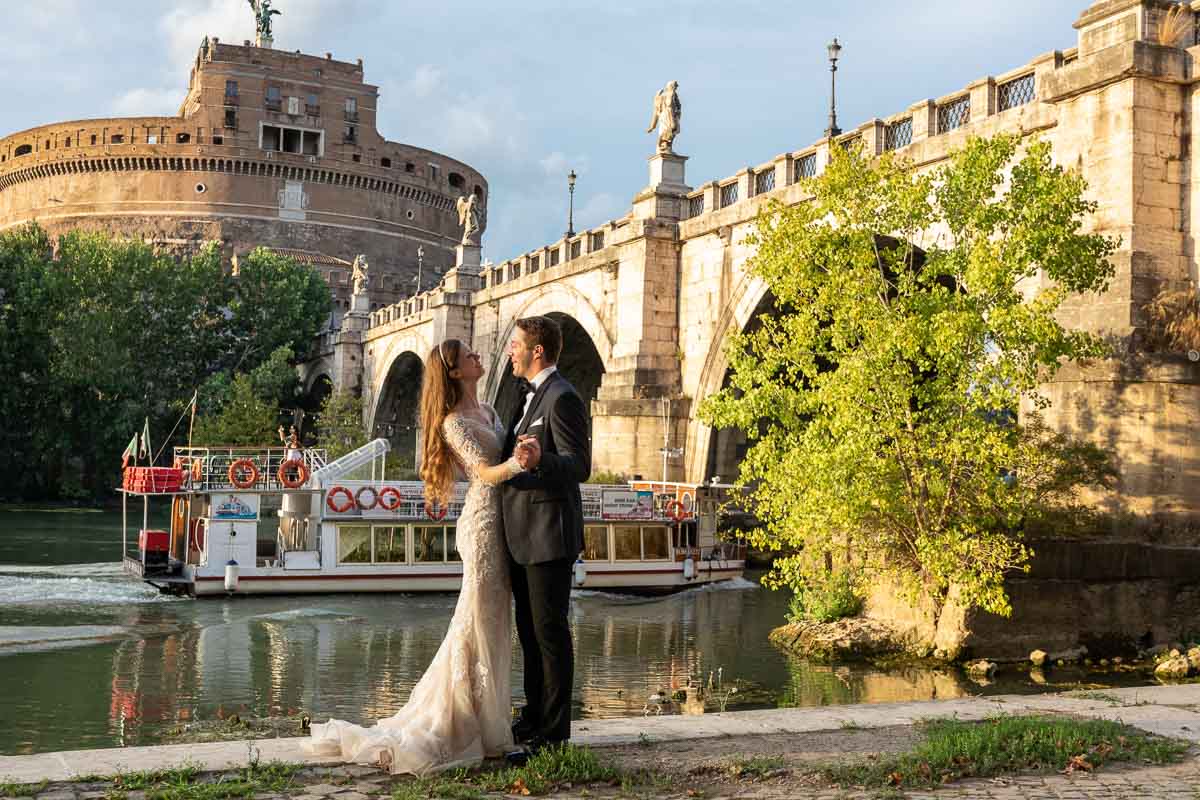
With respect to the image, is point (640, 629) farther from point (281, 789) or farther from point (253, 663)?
point (281, 789)

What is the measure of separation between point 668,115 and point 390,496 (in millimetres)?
11932

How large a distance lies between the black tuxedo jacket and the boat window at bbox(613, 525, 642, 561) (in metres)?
19.9

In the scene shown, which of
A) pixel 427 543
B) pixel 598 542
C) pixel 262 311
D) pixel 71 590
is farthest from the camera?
pixel 262 311

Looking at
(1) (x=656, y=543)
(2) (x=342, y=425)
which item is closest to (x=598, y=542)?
(1) (x=656, y=543)

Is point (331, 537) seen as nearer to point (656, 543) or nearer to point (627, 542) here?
point (627, 542)

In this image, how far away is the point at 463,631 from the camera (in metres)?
6.43

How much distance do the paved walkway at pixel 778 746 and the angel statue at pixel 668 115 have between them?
76.0ft

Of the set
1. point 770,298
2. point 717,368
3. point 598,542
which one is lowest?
point 598,542

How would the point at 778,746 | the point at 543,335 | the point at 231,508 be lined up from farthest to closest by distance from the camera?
1. the point at 231,508
2. the point at 778,746
3. the point at 543,335

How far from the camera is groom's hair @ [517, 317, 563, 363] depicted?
21.9 feet

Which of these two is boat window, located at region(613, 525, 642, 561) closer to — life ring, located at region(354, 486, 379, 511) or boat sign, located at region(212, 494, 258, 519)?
life ring, located at region(354, 486, 379, 511)

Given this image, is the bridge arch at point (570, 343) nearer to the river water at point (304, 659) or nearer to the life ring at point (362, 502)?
the life ring at point (362, 502)

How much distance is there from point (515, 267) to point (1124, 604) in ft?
99.2

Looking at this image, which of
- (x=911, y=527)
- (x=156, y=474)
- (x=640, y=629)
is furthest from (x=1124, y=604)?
(x=156, y=474)
